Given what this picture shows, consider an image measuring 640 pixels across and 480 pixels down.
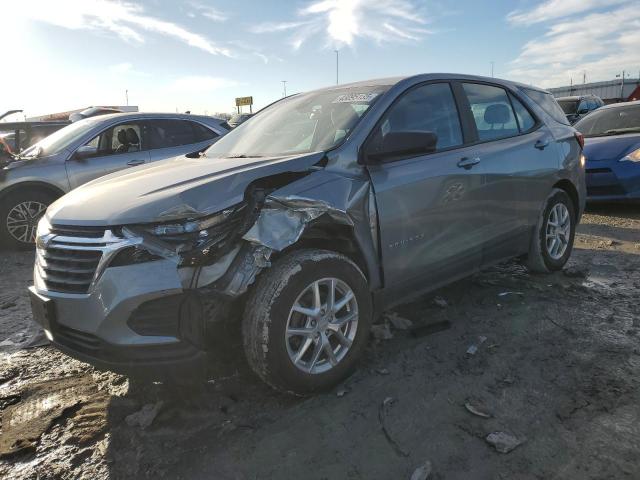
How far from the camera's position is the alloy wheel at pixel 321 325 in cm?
264

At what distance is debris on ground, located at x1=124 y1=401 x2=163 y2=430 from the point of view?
2.57m

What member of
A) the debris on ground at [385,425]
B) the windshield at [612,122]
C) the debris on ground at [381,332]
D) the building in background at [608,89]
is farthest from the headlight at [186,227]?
the building in background at [608,89]

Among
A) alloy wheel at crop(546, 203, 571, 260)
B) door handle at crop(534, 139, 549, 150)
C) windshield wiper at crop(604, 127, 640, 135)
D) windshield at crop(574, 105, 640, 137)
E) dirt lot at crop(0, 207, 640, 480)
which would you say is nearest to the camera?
dirt lot at crop(0, 207, 640, 480)

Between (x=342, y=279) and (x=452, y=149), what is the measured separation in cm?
140

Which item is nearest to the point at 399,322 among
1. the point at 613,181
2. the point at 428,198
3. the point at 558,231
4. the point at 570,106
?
the point at 428,198

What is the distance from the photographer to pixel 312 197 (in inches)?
107

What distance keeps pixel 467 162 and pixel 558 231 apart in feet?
5.39

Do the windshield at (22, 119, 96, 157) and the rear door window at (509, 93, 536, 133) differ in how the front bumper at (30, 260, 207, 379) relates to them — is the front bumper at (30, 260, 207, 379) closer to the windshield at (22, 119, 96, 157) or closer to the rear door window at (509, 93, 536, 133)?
the rear door window at (509, 93, 536, 133)

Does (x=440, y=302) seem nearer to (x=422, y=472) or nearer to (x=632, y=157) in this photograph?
(x=422, y=472)

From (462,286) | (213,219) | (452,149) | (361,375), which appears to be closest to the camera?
(213,219)

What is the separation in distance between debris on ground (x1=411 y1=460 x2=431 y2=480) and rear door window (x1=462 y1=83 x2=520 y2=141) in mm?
2478

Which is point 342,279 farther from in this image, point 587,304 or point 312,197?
point 587,304

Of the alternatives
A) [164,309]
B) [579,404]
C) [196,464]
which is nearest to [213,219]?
[164,309]

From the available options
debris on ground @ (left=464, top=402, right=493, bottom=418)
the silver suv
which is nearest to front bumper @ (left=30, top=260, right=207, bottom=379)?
debris on ground @ (left=464, top=402, right=493, bottom=418)
